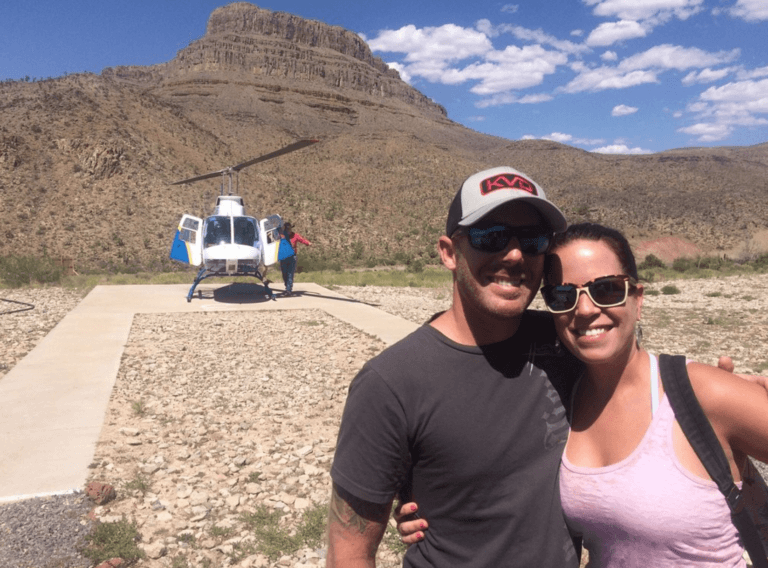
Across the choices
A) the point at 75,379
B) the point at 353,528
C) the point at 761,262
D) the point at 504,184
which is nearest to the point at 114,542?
the point at 353,528

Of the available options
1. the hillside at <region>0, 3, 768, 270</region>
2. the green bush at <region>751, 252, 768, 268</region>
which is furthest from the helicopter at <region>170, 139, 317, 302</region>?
the green bush at <region>751, 252, 768, 268</region>

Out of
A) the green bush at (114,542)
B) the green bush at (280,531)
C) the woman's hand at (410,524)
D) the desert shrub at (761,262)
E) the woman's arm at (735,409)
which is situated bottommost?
the desert shrub at (761,262)

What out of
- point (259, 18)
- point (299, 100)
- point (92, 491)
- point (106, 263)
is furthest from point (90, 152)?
point (259, 18)

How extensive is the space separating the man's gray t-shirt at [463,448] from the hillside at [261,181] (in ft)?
107

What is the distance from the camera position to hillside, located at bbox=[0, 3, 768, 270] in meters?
36.6

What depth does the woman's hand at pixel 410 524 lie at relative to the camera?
1.70 meters

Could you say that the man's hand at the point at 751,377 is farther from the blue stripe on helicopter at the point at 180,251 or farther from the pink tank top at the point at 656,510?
the blue stripe on helicopter at the point at 180,251

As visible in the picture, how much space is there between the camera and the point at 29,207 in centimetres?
3641

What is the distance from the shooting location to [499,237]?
1777 millimetres

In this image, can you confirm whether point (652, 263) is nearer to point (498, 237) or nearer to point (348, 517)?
point (498, 237)

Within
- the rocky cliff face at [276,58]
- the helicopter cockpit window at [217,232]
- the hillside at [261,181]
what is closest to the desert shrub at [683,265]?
the hillside at [261,181]

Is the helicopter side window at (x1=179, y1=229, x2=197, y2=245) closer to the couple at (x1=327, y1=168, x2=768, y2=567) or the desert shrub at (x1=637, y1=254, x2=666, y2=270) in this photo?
the couple at (x1=327, y1=168, x2=768, y2=567)

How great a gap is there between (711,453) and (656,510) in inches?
8.1

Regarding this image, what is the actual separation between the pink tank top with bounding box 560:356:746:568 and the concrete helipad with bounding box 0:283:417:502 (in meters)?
4.20
